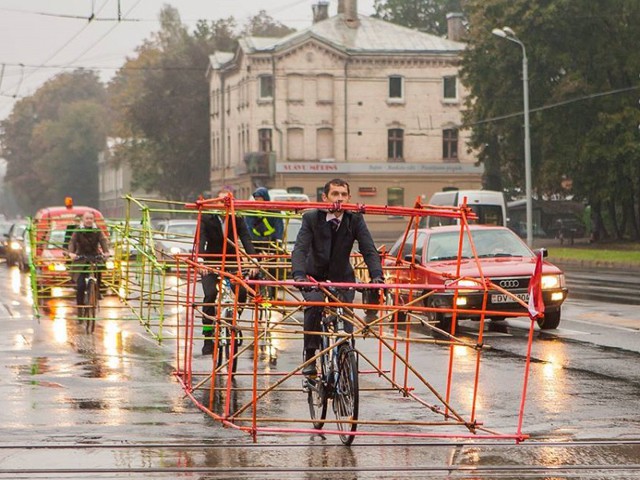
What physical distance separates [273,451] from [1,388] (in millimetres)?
4175

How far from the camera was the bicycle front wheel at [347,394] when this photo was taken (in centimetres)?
917

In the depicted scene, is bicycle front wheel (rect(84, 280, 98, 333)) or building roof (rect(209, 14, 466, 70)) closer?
bicycle front wheel (rect(84, 280, 98, 333))

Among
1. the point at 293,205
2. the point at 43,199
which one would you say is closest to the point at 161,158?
the point at 43,199

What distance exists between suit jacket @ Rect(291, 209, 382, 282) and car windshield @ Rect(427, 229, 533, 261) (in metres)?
10.3

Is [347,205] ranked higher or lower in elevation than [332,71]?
lower

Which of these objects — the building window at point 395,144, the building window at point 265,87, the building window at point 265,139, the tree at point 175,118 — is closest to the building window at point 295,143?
the building window at point 265,139

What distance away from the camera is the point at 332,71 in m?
85.8

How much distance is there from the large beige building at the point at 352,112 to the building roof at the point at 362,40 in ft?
0.27

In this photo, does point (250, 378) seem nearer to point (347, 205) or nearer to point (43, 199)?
point (347, 205)

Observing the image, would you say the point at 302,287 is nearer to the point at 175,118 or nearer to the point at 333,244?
Result: the point at 333,244

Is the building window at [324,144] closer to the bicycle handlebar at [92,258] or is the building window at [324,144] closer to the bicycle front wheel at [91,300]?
the bicycle handlebar at [92,258]

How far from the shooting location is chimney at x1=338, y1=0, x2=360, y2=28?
89812mm

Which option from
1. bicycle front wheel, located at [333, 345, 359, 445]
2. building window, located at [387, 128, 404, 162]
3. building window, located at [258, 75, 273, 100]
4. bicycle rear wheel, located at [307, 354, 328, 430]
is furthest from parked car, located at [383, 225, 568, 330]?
building window, located at [387, 128, 404, 162]

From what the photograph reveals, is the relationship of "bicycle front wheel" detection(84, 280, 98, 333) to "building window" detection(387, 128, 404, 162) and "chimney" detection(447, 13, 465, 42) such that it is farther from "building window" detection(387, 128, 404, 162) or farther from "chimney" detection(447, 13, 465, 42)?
"chimney" detection(447, 13, 465, 42)
